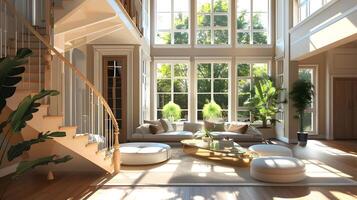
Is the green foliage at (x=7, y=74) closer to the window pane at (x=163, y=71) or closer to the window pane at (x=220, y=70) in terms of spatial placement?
the window pane at (x=163, y=71)

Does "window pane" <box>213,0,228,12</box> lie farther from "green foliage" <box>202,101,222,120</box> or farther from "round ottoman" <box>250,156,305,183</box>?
"round ottoman" <box>250,156,305,183</box>

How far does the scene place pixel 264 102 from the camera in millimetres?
10930

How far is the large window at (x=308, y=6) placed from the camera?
832 cm

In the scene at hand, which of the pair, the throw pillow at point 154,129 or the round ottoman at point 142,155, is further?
the throw pillow at point 154,129

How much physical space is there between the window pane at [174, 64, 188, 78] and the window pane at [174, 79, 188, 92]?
7.4 inches

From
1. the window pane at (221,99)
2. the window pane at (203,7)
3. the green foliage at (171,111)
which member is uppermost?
the window pane at (203,7)

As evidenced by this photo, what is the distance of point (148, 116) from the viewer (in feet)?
38.8

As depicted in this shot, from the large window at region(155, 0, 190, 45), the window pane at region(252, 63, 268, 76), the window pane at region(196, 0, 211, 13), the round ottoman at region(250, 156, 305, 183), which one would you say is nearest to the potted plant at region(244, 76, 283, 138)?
the window pane at region(252, 63, 268, 76)

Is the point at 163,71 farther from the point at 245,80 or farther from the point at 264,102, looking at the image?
the point at 264,102

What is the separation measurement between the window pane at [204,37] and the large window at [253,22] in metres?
1.11

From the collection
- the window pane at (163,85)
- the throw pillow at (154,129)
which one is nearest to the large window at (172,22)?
the window pane at (163,85)

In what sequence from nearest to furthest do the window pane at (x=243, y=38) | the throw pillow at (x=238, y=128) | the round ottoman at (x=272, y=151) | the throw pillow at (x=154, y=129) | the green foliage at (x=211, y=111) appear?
the round ottoman at (x=272, y=151)
the throw pillow at (x=154, y=129)
the throw pillow at (x=238, y=128)
the green foliage at (x=211, y=111)
the window pane at (x=243, y=38)

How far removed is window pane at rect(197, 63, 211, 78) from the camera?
1223cm

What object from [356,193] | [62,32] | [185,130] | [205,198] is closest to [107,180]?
[205,198]
